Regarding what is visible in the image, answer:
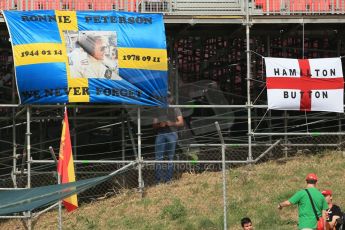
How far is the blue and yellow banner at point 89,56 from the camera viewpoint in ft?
59.9

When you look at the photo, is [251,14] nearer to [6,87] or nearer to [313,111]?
[313,111]

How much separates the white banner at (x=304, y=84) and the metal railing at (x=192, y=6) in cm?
139

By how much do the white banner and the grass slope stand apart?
1220mm

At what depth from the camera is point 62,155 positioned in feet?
50.2

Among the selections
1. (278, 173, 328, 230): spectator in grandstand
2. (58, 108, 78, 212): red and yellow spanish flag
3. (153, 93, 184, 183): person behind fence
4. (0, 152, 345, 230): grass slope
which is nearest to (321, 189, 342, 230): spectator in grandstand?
(278, 173, 328, 230): spectator in grandstand

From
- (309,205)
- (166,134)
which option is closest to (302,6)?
(166,134)


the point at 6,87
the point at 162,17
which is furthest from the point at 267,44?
the point at 6,87

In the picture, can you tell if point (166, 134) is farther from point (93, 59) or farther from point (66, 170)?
point (66, 170)

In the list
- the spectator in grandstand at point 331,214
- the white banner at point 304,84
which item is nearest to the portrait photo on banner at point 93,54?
the white banner at point 304,84

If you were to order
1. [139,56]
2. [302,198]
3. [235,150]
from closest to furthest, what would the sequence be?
[302,198] < [139,56] < [235,150]

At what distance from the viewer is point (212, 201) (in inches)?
687

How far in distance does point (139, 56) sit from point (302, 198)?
6678 mm

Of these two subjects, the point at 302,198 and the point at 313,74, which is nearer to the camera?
the point at 302,198

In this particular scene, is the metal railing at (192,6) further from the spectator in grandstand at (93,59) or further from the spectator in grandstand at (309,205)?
the spectator in grandstand at (309,205)
